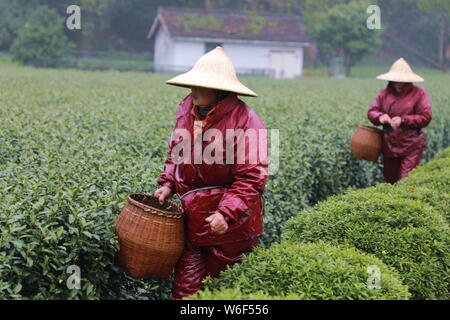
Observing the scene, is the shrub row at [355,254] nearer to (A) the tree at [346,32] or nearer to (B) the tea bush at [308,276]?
(B) the tea bush at [308,276]

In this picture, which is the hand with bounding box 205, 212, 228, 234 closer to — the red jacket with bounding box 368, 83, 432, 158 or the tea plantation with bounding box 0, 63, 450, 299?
the tea plantation with bounding box 0, 63, 450, 299

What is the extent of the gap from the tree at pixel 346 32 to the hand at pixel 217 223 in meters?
39.3

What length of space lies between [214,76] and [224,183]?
1.92ft

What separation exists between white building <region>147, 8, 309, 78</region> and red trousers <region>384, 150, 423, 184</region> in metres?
32.1

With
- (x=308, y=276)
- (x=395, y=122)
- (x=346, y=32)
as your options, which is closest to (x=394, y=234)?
(x=308, y=276)

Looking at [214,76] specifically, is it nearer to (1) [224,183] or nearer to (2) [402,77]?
(1) [224,183]

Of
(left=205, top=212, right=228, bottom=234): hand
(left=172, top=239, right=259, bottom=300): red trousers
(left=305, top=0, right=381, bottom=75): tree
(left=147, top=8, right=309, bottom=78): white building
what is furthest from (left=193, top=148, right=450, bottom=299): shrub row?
(left=305, top=0, right=381, bottom=75): tree

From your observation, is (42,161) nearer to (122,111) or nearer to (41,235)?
(41,235)

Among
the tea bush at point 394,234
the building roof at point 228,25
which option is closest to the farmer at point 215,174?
the tea bush at point 394,234

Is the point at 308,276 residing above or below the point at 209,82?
below

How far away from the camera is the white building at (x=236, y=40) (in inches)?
1580

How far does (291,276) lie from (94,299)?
3.28 feet

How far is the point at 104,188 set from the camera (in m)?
4.18

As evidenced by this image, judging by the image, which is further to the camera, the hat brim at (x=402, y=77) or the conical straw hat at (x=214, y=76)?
the hat brim at (x=402, y=77)
